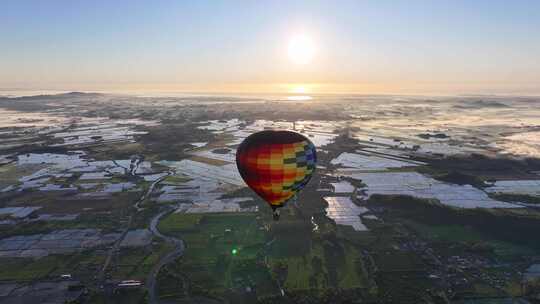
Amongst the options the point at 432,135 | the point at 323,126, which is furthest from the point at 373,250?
the point at 323,126

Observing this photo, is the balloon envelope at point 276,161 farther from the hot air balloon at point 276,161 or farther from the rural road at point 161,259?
the rural road at point 161,259

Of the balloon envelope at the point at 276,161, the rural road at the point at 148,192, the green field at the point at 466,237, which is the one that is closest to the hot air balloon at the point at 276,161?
the balloon envelope at the point at 276,161

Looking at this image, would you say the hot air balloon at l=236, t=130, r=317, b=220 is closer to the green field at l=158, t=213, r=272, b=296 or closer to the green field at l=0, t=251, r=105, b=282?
the green field at l=158, t=213, r=272, b=296

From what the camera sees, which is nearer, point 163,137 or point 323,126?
point 163,137

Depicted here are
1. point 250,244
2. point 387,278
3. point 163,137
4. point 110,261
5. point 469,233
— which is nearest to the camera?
point 387,278

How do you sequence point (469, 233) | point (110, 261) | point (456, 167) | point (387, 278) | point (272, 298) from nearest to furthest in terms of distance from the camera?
point (272, 298) < point (387, 278) < point (110, 261) < point (469, 233) < point (456, 167)

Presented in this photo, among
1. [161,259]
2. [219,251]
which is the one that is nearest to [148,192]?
[161,259]

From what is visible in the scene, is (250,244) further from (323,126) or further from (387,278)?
(323,126)
